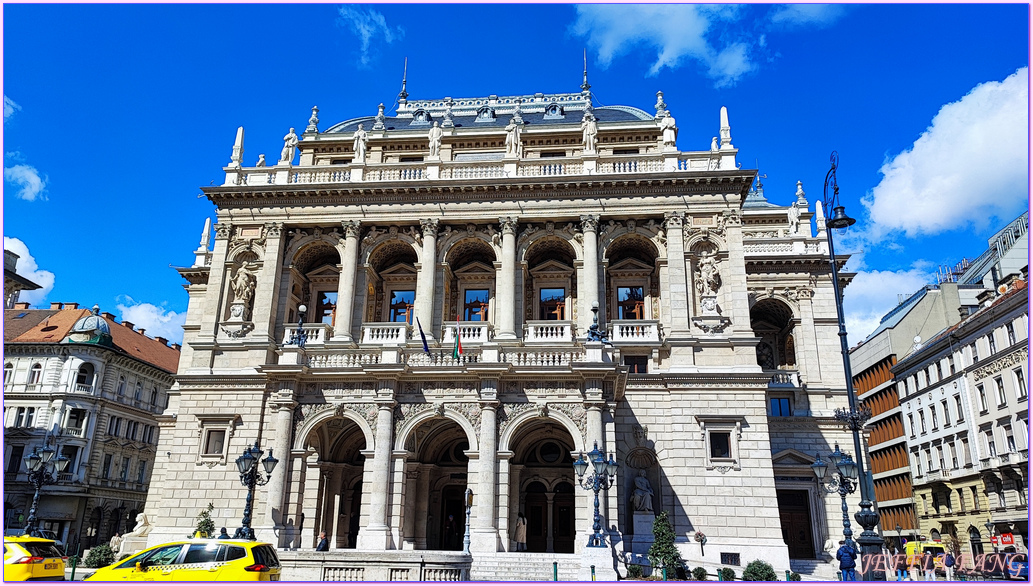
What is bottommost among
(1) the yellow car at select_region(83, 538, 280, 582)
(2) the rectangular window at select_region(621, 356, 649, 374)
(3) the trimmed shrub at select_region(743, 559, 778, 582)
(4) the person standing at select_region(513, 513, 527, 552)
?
(3) the trimmed shrub at select_region(743, 559, 778, 582)

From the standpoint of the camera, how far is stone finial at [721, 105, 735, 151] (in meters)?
38.0

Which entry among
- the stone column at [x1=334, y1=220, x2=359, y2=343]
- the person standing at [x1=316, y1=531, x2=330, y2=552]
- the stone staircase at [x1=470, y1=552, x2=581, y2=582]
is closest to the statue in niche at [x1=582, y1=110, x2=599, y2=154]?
the stone column at [x1=334, y1=220, x2=359, y2=343]

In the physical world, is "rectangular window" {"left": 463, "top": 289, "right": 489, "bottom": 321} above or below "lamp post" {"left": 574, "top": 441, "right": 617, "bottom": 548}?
above

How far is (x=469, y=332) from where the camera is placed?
115 ft

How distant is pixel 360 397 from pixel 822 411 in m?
24.8

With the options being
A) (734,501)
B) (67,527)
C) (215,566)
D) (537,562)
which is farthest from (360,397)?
(67,527)

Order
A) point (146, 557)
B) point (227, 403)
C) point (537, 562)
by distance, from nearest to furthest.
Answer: point (146, 557) → point (537, 562) → point (227, 403)

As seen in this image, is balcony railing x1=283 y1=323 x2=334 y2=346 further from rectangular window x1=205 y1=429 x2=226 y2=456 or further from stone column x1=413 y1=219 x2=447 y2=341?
rectangular window x1=205 y1=429 x2=226 y2=456

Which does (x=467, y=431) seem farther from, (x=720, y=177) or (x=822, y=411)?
(x=822, y=411)

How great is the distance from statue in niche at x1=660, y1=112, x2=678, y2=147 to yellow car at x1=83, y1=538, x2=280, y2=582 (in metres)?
29.3

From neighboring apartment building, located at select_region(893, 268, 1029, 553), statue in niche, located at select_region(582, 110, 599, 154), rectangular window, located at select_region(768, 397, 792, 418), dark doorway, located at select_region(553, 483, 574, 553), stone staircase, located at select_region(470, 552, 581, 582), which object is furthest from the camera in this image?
neighboring apartment building, located at select_region(893, 268, 1029, 553)

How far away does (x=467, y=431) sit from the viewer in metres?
30.3

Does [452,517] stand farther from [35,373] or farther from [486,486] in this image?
[35,373]

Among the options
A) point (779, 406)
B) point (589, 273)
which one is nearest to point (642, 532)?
point (589, 273)
